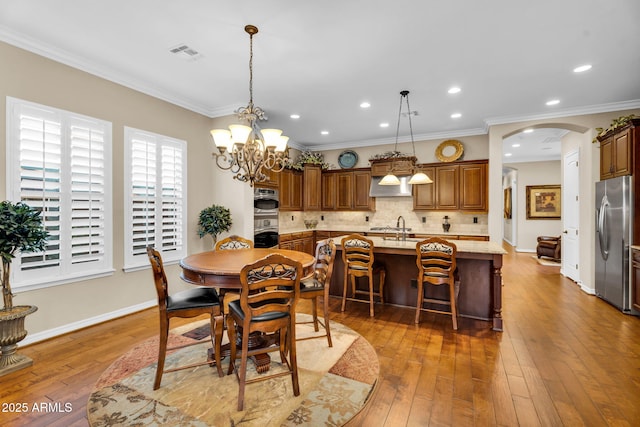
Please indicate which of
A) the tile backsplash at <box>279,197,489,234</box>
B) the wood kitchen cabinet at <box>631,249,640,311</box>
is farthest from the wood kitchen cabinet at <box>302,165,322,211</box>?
the wood kitchen cabinet at <box>631,249,640,311</box>

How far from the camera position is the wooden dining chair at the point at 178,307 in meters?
2.21

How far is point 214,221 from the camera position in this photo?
177 inches

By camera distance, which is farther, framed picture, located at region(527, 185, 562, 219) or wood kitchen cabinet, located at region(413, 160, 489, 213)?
framed picture, located at region(527, 185, 562, 219)

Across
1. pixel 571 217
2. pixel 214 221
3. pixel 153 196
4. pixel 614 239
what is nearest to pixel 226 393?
pixel 214 221

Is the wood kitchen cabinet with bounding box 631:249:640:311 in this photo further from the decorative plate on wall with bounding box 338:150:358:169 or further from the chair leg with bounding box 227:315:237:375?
the decorative plate on wall with bounding box 338:150:358:169

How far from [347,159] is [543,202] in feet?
21.3

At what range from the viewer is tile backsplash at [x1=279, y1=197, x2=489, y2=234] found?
6258 millimetres

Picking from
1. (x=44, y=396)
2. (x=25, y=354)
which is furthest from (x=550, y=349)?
(x=25, y=354)

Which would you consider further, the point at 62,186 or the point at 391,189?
the point at 391,189

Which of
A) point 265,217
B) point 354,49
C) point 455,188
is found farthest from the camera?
point 455,188

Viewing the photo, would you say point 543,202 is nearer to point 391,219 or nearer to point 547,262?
point 547,262

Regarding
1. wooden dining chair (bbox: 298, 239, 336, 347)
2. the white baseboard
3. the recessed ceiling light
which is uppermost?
the recessed ceiling light

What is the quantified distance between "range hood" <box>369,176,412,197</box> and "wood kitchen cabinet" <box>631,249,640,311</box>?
3501mm

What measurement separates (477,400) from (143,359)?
2743mm
